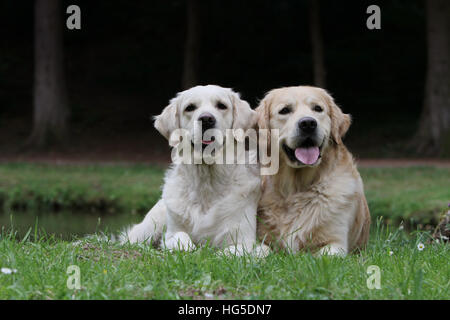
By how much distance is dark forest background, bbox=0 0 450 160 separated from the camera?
1702 cm

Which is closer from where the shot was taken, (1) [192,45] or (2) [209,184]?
(2) [209,184]

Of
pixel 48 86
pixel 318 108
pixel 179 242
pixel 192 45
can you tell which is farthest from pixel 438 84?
pixel 179 242

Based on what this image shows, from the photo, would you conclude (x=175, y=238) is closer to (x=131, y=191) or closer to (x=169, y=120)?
(x=169, y=120)

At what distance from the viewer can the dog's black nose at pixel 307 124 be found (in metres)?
4.11

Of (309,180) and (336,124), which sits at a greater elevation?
(336,124)

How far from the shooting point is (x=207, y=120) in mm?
4148

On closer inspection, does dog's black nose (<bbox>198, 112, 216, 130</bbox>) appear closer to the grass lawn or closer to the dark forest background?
the grass lawn

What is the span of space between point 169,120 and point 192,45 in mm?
11979

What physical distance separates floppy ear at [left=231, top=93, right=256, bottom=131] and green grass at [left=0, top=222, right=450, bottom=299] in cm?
110

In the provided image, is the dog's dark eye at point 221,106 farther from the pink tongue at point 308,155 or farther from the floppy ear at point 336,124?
the floppy ear at point 336,124

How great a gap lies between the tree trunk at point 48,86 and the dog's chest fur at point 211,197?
38.2ft

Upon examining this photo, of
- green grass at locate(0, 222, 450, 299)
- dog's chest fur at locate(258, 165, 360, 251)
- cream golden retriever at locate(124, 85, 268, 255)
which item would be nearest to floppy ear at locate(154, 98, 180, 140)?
cream golden retriever at locate(124, 85, 268, 255)

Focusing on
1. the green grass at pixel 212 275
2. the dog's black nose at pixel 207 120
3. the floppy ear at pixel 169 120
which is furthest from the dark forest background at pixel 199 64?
the green grass at pixel 212 275

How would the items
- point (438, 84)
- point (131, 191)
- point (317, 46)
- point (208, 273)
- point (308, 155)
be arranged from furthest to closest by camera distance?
point (317, 46) < point (438, 84) < point (131, 191) < point (308, 155) < point (208, 273)
